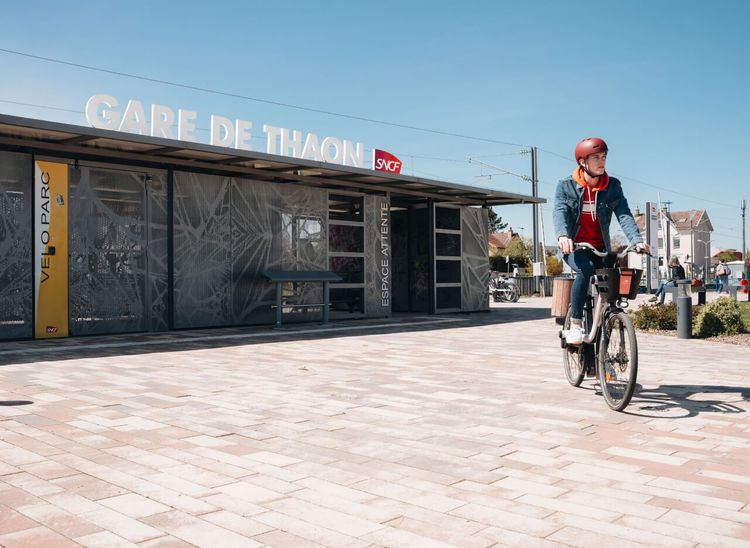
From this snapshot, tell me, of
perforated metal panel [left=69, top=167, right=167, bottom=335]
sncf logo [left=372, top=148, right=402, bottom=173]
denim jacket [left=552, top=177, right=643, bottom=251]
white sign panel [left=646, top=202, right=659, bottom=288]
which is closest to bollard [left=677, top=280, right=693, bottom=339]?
denim jacket [left=552, top=177, right=643, bottom=251]

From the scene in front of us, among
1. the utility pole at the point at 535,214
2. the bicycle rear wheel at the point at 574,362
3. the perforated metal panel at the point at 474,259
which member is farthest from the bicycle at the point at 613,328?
the utility pole at the point at 535,214

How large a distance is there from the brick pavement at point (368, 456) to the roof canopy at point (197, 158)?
4.62 m

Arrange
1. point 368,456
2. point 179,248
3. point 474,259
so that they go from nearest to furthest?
point 368,456 < point 179,248 < point 474,259

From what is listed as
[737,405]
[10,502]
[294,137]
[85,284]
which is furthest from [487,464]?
[294,137]

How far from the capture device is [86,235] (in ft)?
42.1

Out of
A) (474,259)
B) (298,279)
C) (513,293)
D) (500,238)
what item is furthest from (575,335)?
(500,238)

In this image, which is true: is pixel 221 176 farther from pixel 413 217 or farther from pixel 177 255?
pixel 413 217

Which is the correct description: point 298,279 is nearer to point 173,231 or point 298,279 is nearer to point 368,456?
point 173,231

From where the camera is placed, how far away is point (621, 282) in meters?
5.60

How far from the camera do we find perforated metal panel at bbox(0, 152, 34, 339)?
38.8 ft

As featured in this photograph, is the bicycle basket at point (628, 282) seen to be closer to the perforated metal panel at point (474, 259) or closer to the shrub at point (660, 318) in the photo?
the shrub at point (660, 318)

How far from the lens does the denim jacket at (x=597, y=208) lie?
6.00 meters

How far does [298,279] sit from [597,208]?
32.4 ft

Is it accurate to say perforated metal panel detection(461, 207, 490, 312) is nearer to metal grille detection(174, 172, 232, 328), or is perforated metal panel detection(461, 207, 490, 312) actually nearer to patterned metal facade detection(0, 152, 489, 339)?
patterned metal facade detection(0, 152, 489, 339)
